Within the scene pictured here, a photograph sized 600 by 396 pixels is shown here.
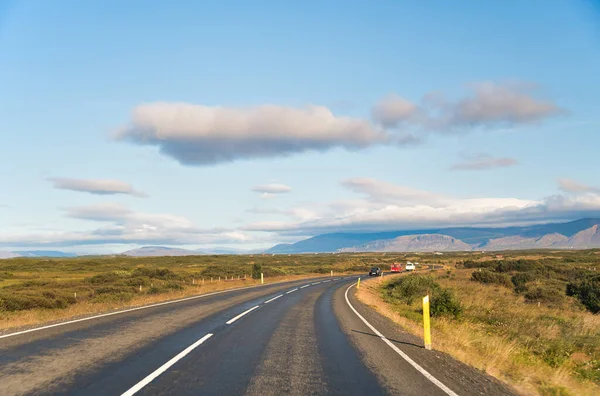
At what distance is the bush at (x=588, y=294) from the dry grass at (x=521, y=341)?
117 centimetres

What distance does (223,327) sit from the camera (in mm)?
13352

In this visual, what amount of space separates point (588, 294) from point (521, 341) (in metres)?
16.7

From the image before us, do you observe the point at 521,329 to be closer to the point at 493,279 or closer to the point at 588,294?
the point at 588,294

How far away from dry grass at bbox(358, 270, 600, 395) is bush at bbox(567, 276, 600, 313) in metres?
1.17

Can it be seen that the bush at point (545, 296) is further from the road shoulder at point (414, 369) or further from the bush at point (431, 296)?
the road shoulder at point (414, 369)

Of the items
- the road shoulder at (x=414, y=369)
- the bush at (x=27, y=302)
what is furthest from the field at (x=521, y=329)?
the bush at (x=27, y=302)

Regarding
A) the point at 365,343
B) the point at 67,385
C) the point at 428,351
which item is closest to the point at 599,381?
the point at 428,351

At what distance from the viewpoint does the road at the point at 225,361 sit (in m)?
6.75

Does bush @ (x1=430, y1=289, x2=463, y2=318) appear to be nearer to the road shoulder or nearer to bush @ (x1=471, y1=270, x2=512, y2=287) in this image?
the road shoulder

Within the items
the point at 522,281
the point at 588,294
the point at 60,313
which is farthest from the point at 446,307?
the point at 522,281

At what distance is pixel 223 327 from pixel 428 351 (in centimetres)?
607

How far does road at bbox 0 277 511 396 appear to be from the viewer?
675 cm

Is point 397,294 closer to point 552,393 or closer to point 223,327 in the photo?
point 223,327

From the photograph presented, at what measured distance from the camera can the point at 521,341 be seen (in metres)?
15.6
